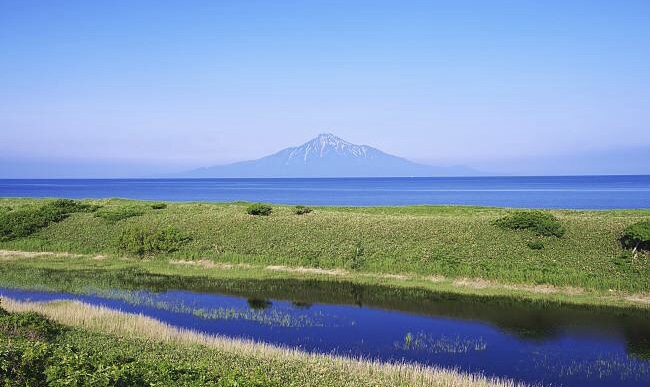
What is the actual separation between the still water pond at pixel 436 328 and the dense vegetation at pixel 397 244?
541 centimetres

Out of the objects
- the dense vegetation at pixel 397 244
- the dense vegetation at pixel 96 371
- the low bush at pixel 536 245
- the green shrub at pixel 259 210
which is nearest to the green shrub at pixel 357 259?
the dense vegetation at pixel 397 244

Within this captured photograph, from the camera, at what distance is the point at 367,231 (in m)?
51.8

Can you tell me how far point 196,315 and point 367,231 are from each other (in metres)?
24.6

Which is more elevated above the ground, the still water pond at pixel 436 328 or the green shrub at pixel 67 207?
the green shrub at pixel 67 207

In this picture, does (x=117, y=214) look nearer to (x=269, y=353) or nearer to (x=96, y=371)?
(x=269, y=353)

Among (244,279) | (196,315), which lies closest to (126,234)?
(244,279)

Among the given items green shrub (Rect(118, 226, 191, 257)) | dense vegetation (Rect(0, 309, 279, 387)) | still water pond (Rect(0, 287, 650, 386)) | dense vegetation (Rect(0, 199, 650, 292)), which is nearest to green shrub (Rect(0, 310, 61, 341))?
dense vegetation (Rect(0, 309, 279, 387))

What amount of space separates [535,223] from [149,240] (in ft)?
115

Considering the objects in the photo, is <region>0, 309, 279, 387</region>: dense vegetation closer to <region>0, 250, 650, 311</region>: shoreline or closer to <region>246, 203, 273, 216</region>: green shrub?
<region>0, 250, 650, 311</region>: shoreline

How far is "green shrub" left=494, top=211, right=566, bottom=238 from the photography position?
1778 inches

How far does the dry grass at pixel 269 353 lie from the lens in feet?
58.9

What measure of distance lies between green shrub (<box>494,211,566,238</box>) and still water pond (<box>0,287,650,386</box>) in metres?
14.4

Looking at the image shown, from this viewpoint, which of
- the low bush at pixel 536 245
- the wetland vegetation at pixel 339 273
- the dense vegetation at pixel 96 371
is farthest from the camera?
the low bush at pixel 536 245

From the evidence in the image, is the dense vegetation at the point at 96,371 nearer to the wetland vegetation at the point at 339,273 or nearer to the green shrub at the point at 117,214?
the wetland vegetation at the point at 339,273
